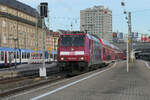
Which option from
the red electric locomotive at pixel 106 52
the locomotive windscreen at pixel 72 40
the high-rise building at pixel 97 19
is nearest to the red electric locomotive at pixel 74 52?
the locomotive windscreen at pixel 72 40

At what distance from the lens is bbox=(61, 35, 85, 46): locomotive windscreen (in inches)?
804

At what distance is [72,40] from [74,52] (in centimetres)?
116

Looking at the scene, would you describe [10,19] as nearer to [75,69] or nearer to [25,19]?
[25,19]

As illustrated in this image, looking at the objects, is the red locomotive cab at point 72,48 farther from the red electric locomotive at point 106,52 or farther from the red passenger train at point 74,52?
the red electric locomotive at point 106,52

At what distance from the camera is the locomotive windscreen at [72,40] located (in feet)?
67.0

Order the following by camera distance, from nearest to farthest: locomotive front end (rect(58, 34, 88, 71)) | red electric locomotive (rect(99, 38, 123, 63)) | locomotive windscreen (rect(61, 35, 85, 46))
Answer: locomotive front end (rect(58, 34, 88, 71))
locomotive windscreen (rect(61, 35, 85, 46))
red electric locomotive (rect(99, 38, 123, 63))

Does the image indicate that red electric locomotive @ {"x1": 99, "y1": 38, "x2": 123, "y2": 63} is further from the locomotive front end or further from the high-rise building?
the high-rise building

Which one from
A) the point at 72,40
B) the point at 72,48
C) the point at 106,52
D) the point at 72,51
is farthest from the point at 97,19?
the point at 72,51

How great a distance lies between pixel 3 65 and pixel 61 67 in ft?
53.6

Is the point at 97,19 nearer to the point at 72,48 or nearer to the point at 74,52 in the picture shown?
the point at 72,48

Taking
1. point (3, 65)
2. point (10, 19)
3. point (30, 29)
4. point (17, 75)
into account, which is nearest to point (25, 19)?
point (30, 29)

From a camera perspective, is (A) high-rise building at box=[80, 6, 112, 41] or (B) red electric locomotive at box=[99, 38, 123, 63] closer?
(B) red electric locomotive at box=[99, 38, 123, 63]

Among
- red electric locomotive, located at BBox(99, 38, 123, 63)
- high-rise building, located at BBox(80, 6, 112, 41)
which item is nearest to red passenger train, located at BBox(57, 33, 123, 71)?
red electric locomotive, located at BBox(99, 38, 123, 63)

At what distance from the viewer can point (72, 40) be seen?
20.6 meters
